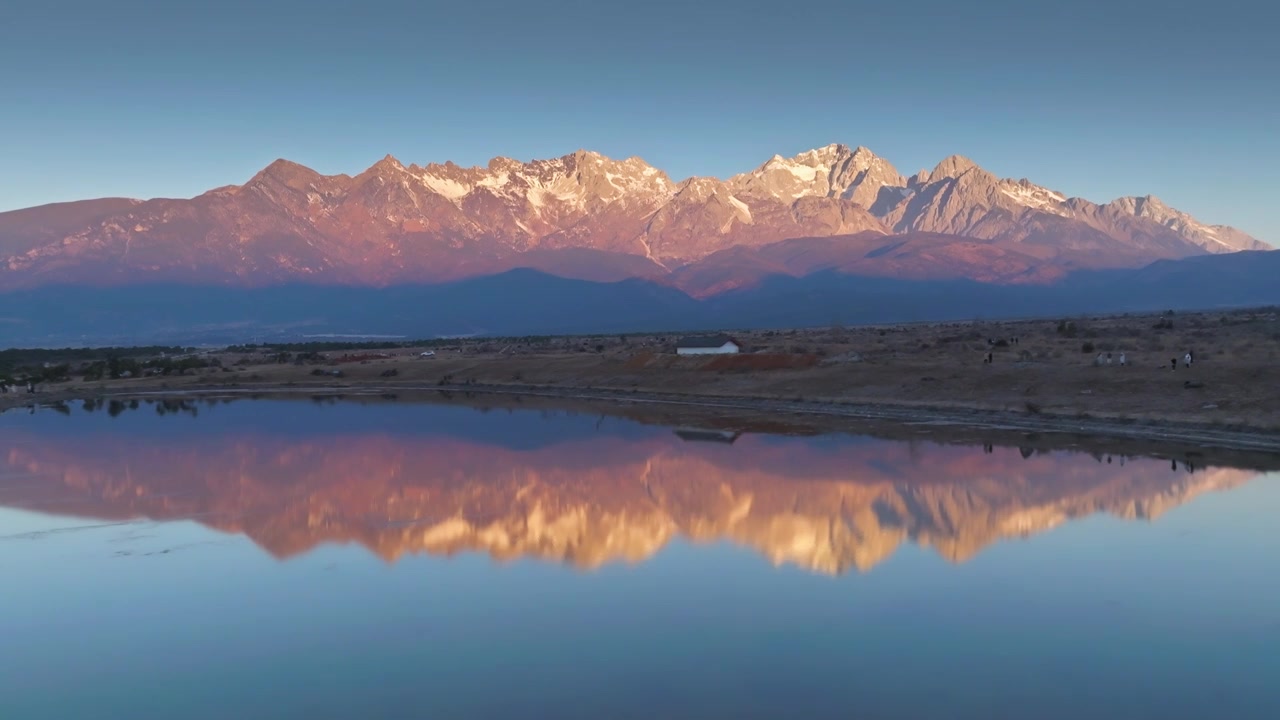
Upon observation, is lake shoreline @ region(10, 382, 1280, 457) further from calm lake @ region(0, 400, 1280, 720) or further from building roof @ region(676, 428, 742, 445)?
calm lake @ region(0, 400, 1280, 720)

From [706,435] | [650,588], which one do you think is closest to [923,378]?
[706,435]

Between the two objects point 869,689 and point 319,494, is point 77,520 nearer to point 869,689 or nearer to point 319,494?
point 319,494

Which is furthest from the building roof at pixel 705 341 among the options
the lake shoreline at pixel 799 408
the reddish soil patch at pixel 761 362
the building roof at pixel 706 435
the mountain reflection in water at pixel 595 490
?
the mountain reflection in water at pixel 595 490

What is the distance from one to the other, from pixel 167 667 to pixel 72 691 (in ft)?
5.20

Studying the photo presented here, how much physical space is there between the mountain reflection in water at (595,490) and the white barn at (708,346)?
31753 mm

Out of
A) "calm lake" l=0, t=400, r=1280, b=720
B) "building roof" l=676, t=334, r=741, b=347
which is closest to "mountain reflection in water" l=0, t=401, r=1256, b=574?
"calm lake" l=0, t=400, r=1280, b=720

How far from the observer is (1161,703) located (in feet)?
53.5

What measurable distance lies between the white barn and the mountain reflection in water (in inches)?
1250

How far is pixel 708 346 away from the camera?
89.1m

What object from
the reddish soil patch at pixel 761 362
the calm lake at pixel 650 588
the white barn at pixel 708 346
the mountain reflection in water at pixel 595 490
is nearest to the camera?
the calm lake at pixel 650 588

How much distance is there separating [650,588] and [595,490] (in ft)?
45.0

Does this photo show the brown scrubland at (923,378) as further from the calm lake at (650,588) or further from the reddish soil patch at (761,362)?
the calm lake at (650,588)

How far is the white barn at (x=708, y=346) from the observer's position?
87.6m

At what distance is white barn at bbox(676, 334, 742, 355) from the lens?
87562mm
